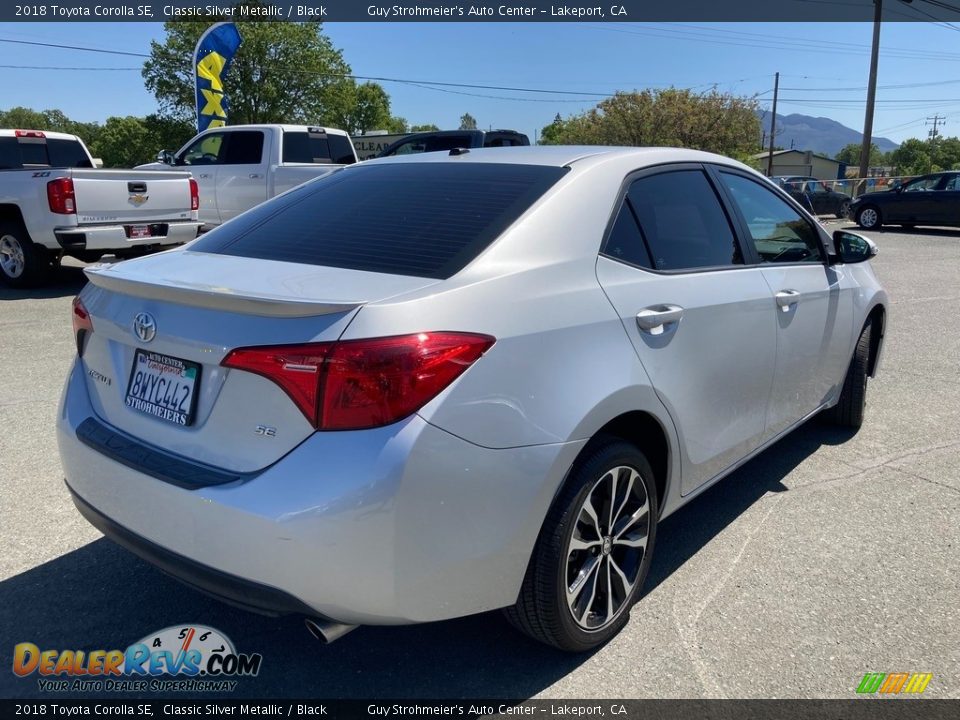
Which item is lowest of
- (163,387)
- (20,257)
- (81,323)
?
(20,257)

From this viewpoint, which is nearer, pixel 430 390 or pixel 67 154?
pixel 430 390

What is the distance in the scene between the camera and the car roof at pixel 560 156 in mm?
3061

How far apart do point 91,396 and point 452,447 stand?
146cm

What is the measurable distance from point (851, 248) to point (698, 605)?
246 cm

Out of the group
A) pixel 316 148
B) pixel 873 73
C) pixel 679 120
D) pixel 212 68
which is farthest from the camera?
pixel 679 120

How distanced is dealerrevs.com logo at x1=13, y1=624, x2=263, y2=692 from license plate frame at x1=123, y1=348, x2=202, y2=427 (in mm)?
889

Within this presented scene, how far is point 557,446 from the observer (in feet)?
7.39

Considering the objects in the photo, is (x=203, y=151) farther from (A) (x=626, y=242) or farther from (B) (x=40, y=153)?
(A) (x=626, y=242)

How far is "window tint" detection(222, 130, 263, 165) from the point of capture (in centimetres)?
1267

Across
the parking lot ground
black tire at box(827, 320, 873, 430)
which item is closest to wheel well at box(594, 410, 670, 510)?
the parking lot ground

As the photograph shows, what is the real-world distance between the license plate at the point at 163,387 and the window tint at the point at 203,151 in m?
11.8

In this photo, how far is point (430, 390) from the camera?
6.61 ft

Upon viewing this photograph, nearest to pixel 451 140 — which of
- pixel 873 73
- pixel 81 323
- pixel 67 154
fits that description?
pixel 67 154

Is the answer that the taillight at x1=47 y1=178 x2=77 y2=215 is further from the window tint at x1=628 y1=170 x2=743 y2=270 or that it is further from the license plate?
the window tint at x1=628 y1=170 x2=743 y2=270
